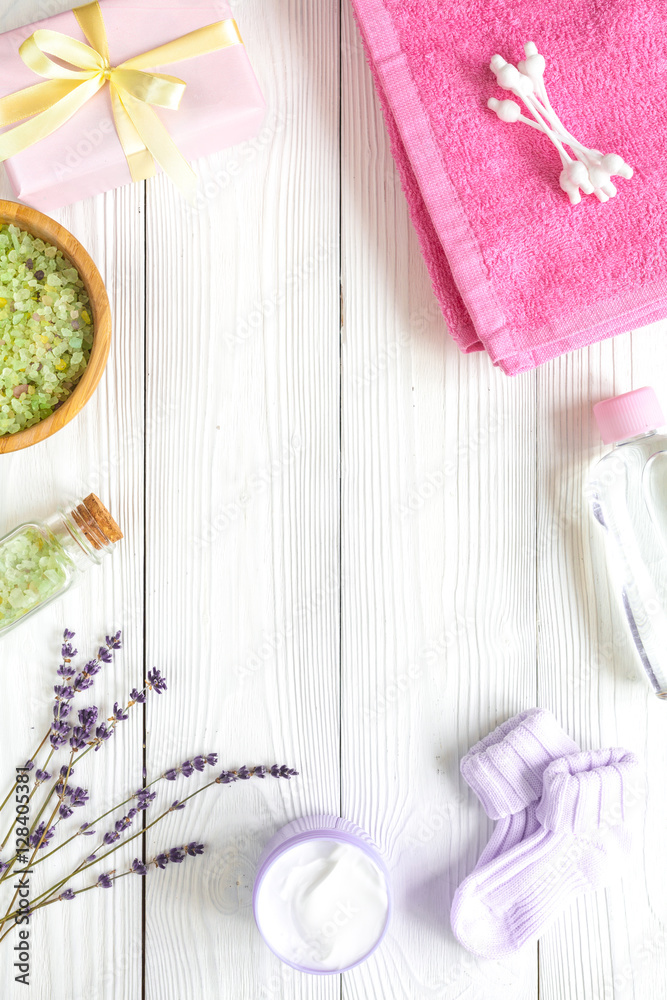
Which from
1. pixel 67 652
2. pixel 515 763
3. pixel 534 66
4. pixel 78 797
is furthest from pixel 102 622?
pixel 534 66

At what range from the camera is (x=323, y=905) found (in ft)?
2.26

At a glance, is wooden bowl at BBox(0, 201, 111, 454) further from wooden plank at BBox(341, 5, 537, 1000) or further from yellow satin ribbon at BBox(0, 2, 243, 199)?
wooden plank at BBox(341, 5, 537, 1000)

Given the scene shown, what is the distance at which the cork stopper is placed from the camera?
67 centimetres

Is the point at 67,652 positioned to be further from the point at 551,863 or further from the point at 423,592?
the point at 551,863

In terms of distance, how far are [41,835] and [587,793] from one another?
54 cm

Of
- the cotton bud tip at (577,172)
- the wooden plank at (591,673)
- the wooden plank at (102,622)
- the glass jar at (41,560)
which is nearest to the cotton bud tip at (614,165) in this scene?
the cotton bud tip at (577,172)

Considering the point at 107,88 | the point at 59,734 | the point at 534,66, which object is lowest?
the point at 59,734

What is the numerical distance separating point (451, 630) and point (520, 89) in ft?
1.70

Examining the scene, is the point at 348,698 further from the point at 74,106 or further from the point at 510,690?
the point at 74,106

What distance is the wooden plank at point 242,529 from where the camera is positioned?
0.76 metres

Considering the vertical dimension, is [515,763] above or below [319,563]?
below

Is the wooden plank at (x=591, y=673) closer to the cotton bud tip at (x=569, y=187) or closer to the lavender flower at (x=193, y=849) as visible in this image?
the cotton bud tip at (x=569, y=187)

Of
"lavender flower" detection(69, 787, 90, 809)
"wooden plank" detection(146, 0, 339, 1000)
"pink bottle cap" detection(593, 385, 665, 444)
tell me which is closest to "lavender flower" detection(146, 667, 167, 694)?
"wooden plank" detection(146, 0, 339, 1000)

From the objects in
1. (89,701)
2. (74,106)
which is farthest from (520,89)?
(89,701)
